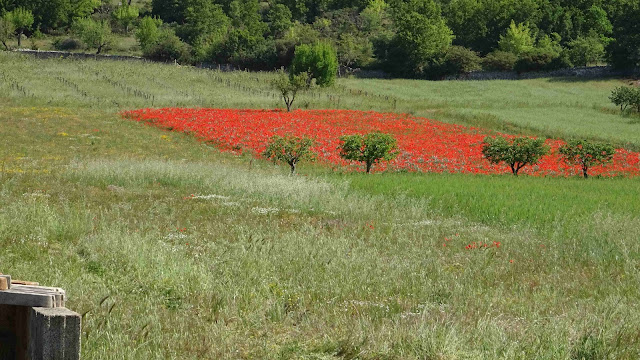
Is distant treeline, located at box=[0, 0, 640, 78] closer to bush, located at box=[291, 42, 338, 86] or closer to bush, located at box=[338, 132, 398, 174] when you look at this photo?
bush, located at box=[291, 42, 338, 86]

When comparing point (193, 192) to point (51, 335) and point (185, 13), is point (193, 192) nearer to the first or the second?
point (51, 335)

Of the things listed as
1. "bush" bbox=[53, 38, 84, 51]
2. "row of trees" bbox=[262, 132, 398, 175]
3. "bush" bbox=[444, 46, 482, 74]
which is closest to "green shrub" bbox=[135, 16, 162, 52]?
"bush" bbox=[53, 38, 84, 51]

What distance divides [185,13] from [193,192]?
136 m

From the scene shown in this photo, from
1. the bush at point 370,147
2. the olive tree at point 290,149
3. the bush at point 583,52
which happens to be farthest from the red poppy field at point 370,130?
the bush at point 583,52

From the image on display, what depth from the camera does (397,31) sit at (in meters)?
115

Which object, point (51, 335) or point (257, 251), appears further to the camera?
point (257, 251)

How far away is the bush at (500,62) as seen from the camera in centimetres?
9669

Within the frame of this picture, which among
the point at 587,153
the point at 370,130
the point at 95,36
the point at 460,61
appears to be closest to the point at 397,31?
the point at 460,61

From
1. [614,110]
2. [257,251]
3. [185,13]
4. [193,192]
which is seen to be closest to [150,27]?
[185,13]

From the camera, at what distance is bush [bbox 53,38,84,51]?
11819cm

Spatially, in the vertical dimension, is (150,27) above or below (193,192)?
above

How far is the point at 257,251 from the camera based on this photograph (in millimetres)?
9328

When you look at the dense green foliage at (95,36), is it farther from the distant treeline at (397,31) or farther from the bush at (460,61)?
the bush at (460,61)

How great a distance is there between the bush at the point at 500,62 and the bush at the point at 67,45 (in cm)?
7143
